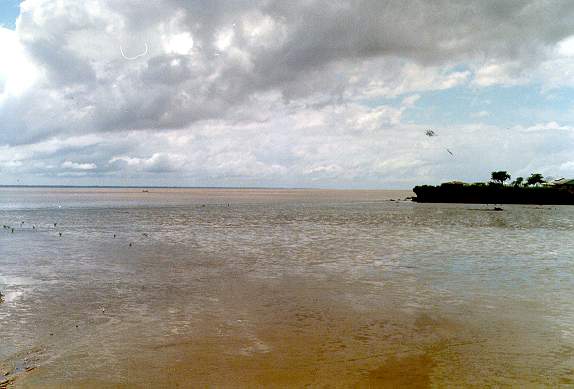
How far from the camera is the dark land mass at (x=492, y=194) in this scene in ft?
390

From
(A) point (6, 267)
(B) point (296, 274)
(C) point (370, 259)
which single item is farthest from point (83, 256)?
(C) point (370, 259)

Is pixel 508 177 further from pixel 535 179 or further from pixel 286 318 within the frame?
pixel 286 318

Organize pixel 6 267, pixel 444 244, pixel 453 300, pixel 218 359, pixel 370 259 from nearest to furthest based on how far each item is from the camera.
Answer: pixel 218 359
pixel 453 300
pixel 6 267
pixel 370 259
pixel 444 244

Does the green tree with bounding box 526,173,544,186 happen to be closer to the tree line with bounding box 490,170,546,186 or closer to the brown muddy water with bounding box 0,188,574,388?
the tree line with bounding box 490,170,546,186

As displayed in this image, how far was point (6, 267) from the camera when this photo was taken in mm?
25828

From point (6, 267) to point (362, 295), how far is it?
20.7 metres

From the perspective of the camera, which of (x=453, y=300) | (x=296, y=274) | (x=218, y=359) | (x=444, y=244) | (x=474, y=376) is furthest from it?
(x=444, y=244)

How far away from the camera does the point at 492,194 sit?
409ft

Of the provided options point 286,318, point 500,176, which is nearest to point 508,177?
point 500,176

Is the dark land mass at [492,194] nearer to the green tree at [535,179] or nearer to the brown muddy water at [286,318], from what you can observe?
the green tree at [535,179]

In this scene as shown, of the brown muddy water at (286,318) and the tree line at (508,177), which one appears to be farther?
the tree line at (508,177)

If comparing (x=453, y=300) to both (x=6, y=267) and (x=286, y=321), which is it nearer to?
(x=286, y=321)

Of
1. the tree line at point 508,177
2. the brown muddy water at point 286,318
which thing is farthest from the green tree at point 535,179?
the brown muddy water at point 286,318

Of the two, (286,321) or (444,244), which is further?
(444,244)
